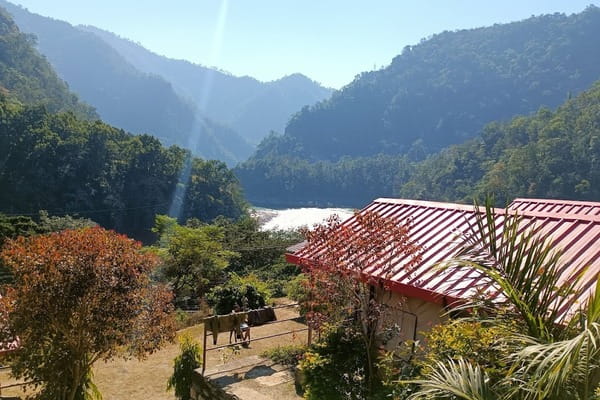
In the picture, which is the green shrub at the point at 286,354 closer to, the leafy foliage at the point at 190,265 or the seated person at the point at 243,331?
the seated person at the point at 243,331

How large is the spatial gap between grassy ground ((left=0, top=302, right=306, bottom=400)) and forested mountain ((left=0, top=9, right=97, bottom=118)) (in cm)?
7037

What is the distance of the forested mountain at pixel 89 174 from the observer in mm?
47094

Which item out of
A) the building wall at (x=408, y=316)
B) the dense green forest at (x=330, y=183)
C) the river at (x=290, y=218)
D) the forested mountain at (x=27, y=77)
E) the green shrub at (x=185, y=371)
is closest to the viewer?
the building wall at (x=408, y=316)

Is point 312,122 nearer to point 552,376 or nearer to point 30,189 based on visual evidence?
point 30,189

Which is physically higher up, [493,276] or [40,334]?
[493,276]

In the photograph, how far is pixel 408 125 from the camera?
14038 centimetres

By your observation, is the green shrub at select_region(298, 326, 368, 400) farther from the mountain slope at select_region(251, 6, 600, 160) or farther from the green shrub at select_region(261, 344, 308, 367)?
the mountain slope at select_region(251, 6, 600, 160)

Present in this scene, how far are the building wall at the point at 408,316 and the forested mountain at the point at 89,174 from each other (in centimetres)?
4494

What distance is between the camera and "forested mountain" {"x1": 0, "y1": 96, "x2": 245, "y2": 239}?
47.1m

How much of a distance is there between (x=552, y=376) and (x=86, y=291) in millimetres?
4934

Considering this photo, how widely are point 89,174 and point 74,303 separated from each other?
48.9 m

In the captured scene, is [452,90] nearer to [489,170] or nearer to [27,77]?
[489,170]

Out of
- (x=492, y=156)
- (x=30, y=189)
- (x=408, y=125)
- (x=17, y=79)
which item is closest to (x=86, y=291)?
(x=30, y=189)

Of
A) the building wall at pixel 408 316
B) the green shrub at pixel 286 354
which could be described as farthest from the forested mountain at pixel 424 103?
the building wall at pixel 408 316
